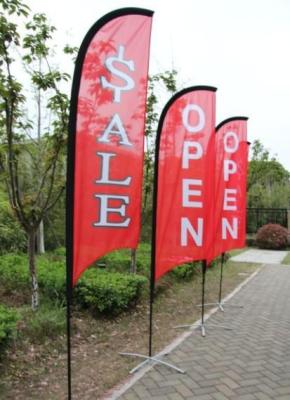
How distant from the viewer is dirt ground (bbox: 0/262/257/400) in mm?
3682

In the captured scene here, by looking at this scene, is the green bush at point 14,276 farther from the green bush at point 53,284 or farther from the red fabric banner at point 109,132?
the red fabric banner at point 109,132

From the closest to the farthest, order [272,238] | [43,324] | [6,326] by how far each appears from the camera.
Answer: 1. [6,326]
2. [43,324]
3. [272,238]

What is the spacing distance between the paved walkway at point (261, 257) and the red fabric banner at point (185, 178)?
9583mm

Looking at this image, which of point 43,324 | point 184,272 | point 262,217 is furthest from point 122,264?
point 262,217

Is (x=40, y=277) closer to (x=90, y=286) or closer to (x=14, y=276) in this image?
(x=14, y=276)

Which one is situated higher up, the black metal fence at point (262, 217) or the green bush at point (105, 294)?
the black metal fence at point (262, 217)

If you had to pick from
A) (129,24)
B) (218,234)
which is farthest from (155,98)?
(129,24)

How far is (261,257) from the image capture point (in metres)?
15.4

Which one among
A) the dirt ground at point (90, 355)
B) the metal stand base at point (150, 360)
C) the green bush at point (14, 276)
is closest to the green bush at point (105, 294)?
the dirt ground at point (90, 355)

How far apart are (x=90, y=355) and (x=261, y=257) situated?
1203 cm

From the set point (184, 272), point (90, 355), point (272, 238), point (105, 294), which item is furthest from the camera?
point (272, 238)

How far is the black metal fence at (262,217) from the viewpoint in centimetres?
2206

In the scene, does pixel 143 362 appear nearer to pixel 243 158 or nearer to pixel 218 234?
pixel 218 234

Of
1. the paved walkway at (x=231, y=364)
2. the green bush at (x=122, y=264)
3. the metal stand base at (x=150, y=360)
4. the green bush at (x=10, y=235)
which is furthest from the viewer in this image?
the green bush at (x=10, y=235)
